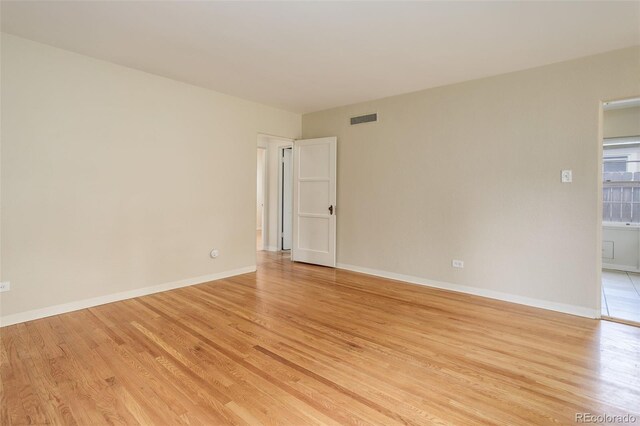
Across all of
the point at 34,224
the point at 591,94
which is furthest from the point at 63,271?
the point at 591,94

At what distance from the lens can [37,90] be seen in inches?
123

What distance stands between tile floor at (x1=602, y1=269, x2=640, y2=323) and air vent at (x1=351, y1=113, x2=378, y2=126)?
12.1 ft

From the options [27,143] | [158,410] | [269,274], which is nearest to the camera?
[158,410]

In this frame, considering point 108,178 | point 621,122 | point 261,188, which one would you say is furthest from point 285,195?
point 621,122

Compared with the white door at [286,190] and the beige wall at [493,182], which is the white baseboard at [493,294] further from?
the white door at [286,190]

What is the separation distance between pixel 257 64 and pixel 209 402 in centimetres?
325

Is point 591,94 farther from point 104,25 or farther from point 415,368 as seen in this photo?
point 104,25

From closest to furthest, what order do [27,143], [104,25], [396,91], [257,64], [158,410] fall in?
[158,410]
[104,25]
[27,143]
[257,64]
[396,91]

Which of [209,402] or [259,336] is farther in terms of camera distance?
[259,336]

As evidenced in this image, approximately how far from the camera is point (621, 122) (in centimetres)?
520

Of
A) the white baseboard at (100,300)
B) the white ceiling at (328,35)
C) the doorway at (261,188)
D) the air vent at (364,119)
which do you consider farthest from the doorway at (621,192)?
the doorway at (261,188)

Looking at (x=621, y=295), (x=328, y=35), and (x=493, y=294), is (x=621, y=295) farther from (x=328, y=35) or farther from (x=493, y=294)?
(x=328, y=35)

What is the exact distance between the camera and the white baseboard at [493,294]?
3412 mm

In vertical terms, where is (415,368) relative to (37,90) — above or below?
below
